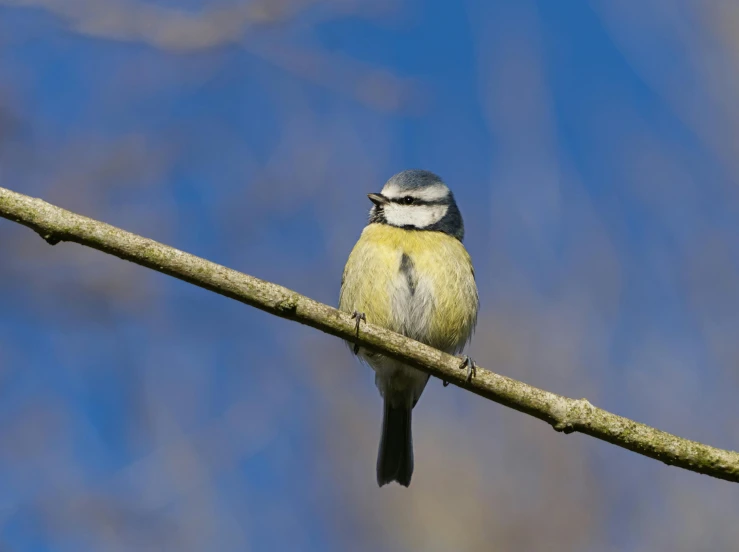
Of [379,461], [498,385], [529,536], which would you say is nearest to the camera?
[498,385]

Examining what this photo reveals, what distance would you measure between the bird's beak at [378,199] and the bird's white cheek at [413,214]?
0.04 metres

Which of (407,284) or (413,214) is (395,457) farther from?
(413,214)

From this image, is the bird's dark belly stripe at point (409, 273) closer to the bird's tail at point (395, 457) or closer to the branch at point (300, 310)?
the bird's tail at point (395, 457)

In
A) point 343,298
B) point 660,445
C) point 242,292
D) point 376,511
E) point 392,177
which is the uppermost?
point 392,177

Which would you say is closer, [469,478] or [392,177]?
[392,177]

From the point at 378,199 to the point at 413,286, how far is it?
2.60ft

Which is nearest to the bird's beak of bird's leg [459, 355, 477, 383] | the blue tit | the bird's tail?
the blue tit

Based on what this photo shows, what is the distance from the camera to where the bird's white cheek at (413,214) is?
212 inches

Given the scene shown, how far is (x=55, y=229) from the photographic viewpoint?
10.4 ft

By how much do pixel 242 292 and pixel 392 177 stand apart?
8.83ft

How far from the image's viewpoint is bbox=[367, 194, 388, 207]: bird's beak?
552 centimetres

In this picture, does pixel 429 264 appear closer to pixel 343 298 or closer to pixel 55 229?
pixel 343 298

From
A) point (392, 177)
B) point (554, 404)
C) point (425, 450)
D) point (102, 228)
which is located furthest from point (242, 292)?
point (425, 450)

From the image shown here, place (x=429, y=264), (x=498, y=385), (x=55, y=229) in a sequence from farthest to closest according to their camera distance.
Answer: (x=429, y=264) < (x=498, y=385) < (x=55, y=229)
